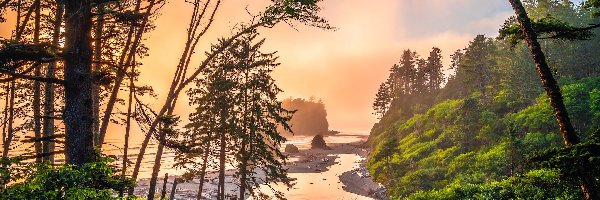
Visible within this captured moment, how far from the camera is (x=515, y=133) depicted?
25766mm

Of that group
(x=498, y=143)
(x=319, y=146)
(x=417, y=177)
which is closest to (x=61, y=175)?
(x=417, y=177)

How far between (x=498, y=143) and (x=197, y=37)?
3496 centimetres

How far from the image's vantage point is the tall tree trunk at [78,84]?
6829 millimetres

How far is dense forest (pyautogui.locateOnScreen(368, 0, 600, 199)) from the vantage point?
7223 mm

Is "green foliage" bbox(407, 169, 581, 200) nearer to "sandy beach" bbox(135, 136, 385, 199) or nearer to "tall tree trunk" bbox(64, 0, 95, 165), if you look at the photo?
"tall tree trunk" bbox(64, 0, 95, 165)

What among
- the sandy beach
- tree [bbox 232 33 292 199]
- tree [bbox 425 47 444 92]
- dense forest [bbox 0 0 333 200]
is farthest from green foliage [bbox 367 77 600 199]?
tree [bbox 425 47 444 92]

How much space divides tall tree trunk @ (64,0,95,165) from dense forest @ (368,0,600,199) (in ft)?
27.2

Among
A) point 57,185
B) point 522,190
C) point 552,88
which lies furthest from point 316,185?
point 57,185

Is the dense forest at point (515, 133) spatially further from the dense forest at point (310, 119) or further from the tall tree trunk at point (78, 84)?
the dense forest at point (310, 119)

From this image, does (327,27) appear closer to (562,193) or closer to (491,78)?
(562,193)

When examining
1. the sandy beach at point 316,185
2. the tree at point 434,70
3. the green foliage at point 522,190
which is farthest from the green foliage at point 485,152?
the tree at point 434,70

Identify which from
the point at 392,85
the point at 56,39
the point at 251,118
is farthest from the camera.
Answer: the point at 392,85

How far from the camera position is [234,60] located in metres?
25.4

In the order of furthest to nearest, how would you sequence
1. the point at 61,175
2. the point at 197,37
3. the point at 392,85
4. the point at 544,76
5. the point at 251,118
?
the point at 392,85 → the point at 251,118 → the point at 197,37 → the point at 544,76 → the point at 61,175
